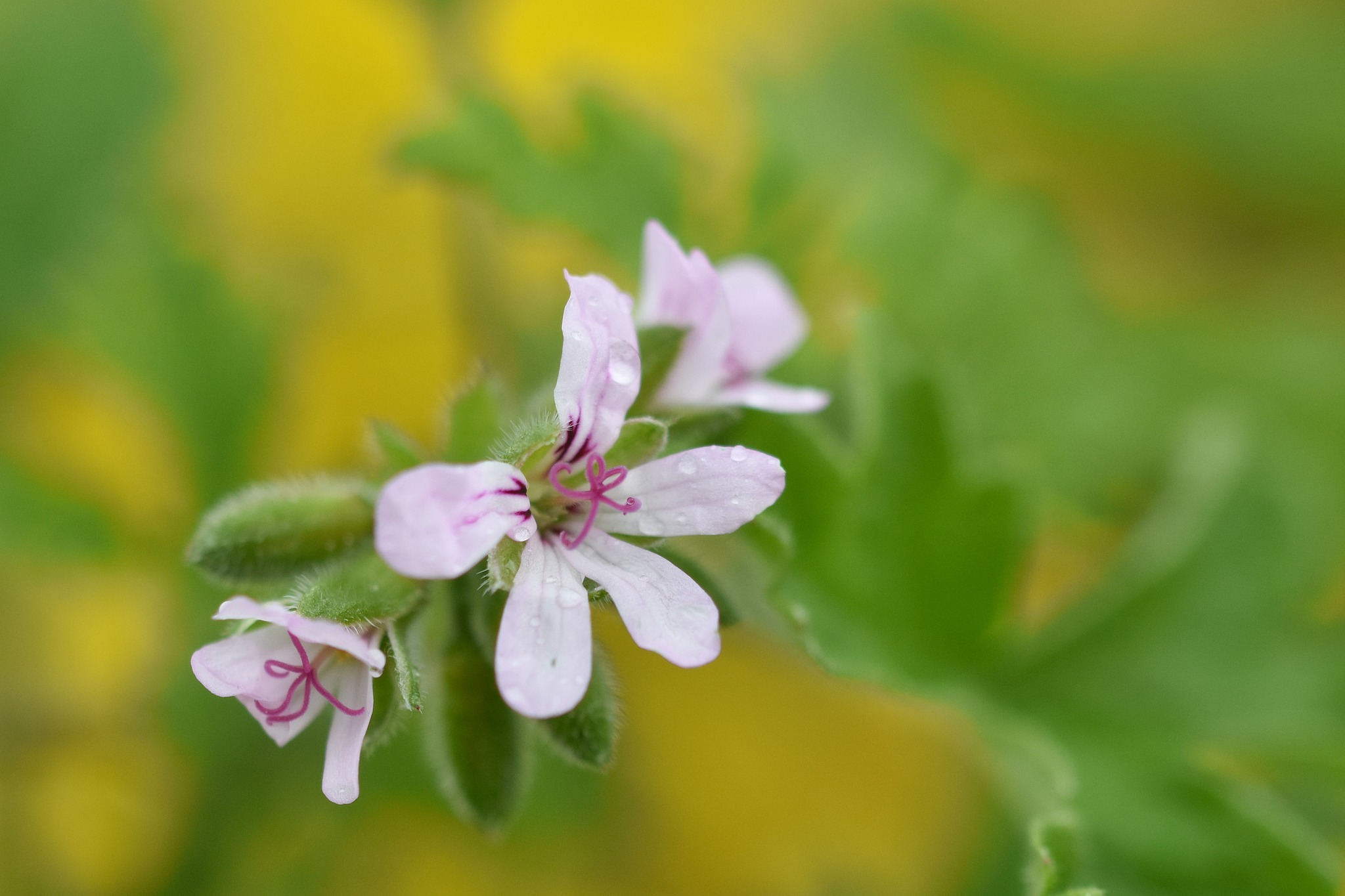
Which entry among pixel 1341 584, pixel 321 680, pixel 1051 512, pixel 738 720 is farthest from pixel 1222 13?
pixel 321 680

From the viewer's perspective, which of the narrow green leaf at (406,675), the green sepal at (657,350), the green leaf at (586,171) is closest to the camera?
the narrow green leaf at (406,675)

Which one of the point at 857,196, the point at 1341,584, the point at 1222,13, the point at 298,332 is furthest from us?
the point at 1222,13

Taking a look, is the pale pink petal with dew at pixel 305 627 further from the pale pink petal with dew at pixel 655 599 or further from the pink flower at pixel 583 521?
the pale pink petal with dew at pixel 655 599

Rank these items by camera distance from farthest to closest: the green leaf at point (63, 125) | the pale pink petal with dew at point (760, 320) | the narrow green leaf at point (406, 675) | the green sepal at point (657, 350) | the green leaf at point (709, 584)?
the green leaf at point (63, 125), the pale pink petal with dew at point (760, 320), the green sepal at point (657, 350), the green leaf at point (709, 584), the narrow green leaf at point (406, 675)

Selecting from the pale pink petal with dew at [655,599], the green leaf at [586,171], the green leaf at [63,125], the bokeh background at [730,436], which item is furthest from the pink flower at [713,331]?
the green leaf at [63,125]

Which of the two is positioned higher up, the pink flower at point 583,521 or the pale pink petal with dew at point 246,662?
the pink flower at point 583,521

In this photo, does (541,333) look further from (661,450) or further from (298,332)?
(661,450)
